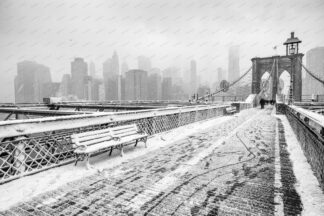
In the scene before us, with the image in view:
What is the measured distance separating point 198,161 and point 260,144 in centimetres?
319

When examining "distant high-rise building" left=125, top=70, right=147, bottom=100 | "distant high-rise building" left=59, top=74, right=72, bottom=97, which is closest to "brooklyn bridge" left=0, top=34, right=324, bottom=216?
"distant high-rise building" left=125, top=70, right=147, bottom=100

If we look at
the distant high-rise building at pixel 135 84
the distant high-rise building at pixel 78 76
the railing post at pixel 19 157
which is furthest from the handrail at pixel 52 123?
the distant high-rise building at pixel 78 76

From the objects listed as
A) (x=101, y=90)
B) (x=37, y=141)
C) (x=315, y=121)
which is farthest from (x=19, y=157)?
(x=101, y=90)

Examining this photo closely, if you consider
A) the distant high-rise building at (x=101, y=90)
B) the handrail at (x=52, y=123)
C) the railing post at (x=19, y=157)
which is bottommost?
the railing post at (x=19, y=157)

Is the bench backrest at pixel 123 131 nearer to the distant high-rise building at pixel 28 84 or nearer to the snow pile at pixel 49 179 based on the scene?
the snow pile at pixel 49 179

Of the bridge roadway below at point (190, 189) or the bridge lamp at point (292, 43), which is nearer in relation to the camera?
the bridge roadway below at point (190, 189)

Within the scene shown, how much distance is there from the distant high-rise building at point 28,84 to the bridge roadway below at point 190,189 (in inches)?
7773

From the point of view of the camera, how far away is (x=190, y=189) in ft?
12.7

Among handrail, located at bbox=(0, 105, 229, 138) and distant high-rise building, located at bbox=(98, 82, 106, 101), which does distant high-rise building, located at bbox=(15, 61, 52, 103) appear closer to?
distant high-rise building, located at bbox=(98, 82, 106, 101)

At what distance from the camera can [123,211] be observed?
3160mm

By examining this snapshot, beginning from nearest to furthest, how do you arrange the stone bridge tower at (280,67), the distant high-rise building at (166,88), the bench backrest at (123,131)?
the bench backrest at (123,131)
the stone bridge tower at (280,67)
the distant high-rise building at (166,88)

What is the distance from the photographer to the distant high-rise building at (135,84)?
153000mm

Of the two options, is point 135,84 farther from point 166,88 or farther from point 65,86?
point 65,86

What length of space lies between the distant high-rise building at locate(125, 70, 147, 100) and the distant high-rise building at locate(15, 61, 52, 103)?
7779cm
